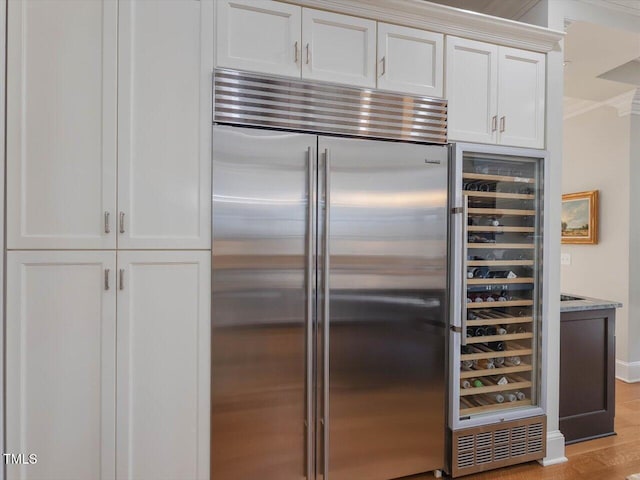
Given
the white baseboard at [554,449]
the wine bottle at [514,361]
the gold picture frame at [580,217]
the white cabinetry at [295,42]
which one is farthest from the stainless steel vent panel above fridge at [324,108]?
the gold picture frame at [580,217]

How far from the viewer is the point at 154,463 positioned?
5.62ft

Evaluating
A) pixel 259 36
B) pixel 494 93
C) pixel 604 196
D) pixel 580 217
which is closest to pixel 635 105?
pixel 604 196

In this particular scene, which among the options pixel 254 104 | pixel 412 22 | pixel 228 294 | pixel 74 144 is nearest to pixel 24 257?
pixel 74 144

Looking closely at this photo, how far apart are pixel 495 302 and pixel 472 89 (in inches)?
47.9

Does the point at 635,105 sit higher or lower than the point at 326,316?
higher

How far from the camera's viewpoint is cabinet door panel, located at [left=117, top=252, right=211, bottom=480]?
1.67 meters

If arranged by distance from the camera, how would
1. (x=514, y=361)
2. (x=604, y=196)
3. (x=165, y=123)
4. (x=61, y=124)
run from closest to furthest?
(x=61, y=124) < (x=165, y=123) < (x=514, y=361) < (x=604, y=196)

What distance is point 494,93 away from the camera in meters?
2.22

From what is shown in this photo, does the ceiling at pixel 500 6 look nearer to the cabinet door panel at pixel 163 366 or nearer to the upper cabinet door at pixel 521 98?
the upper cabinet door at pixel 521 98

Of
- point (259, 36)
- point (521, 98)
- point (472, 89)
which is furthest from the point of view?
point (521, 98)

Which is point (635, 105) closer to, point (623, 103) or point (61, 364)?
point (623, 103)

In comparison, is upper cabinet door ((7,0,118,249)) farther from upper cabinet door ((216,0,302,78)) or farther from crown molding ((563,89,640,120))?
crown molding ((563,89,640,120))

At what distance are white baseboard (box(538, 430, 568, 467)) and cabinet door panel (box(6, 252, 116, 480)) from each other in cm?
238

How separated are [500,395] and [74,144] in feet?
8.52
